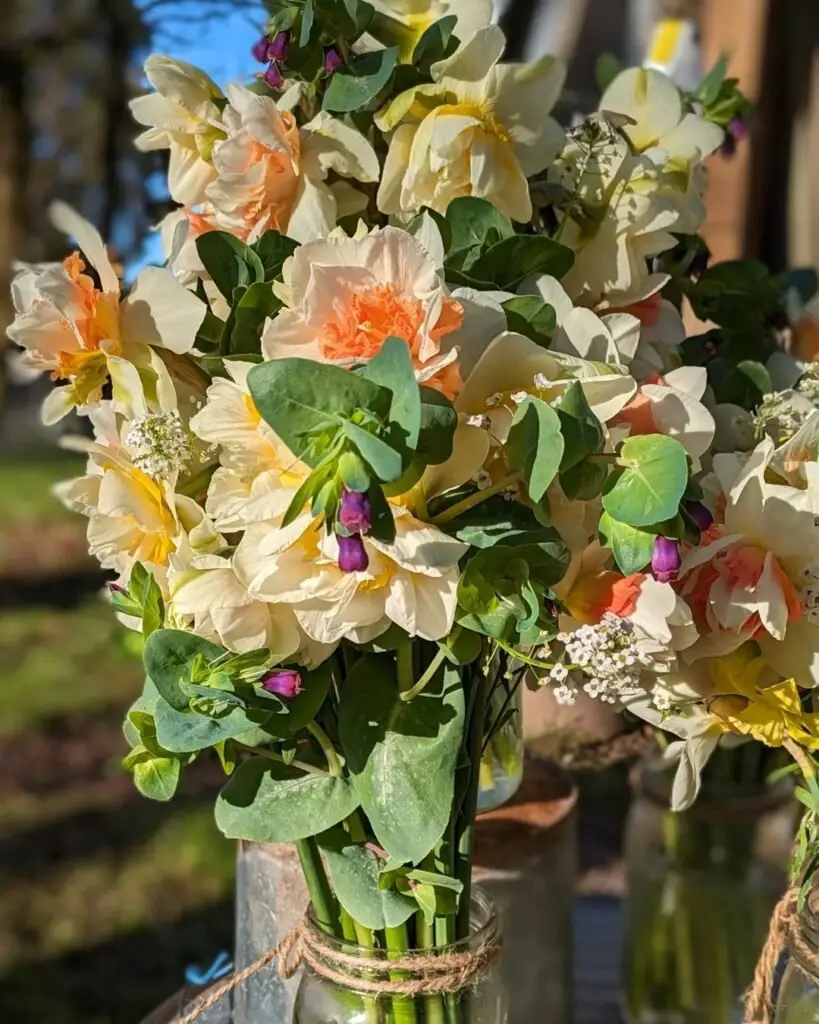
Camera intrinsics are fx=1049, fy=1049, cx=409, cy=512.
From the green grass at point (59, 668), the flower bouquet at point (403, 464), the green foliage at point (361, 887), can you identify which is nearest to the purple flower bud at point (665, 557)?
the flower bouquet at point (403, 464)

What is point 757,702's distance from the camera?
49 centimetres

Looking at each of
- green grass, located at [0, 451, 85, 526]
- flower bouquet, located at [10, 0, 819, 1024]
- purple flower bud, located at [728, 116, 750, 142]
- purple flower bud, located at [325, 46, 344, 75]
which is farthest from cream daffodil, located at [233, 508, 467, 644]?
green grass, located at [0, 451, 85, 526]

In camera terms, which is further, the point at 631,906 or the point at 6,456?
the point at 6,456

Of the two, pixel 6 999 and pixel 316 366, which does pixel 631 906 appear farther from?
pixel 6 999

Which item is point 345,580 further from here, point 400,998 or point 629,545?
point 400,998

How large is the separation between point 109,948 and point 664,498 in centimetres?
142

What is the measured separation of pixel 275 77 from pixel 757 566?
32cm

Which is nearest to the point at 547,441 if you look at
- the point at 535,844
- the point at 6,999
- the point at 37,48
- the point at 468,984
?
the point at 468,984

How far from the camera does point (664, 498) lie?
375 millimetres

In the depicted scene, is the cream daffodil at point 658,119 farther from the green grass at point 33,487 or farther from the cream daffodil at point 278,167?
the green grass at point 33,487

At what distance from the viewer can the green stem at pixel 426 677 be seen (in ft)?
1.44

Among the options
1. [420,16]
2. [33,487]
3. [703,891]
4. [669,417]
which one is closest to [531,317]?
[669,417]

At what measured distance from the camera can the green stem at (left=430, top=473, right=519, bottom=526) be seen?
40 centimetres

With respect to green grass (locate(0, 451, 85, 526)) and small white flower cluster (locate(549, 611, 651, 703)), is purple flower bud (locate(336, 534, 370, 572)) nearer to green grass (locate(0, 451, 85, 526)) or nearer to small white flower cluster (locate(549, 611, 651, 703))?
small white flower cluster (locate(549, 611, 651, 703))
